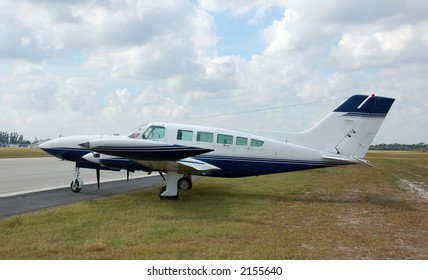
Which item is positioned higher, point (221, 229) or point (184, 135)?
point (184, 135)

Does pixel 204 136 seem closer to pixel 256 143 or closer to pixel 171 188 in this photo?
pixel 256 143

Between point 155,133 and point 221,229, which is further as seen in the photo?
→ point 155,133

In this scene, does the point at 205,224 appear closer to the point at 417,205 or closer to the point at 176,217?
the point at 176,217

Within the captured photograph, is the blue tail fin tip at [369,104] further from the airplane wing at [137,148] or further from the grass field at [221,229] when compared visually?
the airplane wing at [137,148]

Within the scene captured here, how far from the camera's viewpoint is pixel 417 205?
41.8 feet

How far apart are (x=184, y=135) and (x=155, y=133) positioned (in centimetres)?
102

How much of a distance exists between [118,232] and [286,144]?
8.15m

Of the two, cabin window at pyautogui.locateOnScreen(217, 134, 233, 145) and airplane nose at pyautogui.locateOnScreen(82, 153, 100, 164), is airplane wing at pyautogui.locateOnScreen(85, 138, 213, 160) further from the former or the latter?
cabin window at pyautogui.locateOnScreen(217, 134, 233, 145)

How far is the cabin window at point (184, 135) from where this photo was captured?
14.0 m

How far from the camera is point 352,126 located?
1412 cm

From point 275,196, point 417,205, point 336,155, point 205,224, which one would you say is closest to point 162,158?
point 205,224

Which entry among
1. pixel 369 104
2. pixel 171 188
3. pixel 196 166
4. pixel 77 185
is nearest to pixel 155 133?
pixel 196 166

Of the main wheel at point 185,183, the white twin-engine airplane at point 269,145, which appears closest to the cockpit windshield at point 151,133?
the white twin-engine airplane at point 269,145
